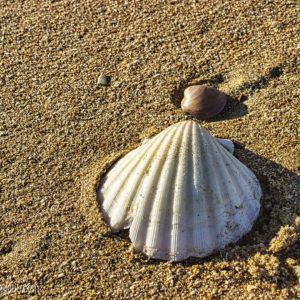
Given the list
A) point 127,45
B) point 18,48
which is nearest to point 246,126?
point 127,45

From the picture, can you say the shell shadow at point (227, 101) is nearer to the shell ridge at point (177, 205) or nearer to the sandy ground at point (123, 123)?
the sandy ground at point (123, 123)

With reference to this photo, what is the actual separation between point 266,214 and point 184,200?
0.43 m

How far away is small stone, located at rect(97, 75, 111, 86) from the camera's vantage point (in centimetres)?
319

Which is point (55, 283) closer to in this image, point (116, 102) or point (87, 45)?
point (116, 102)

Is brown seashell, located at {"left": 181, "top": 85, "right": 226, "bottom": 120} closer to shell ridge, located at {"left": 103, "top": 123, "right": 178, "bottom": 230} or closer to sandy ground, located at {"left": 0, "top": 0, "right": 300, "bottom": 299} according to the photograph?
sandy ground, located at {"left": 0, "top": 0, "right": 300, "bottom": 299}

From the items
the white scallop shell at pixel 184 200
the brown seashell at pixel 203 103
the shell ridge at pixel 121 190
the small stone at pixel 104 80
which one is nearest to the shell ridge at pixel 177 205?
the white scallop shell at pixel 184 200

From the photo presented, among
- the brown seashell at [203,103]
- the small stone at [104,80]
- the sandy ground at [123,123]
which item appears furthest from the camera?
the small stone at [104,80]

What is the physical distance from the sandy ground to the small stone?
3cm

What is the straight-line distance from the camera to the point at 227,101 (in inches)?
121

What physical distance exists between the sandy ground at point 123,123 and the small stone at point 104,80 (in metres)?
0.03

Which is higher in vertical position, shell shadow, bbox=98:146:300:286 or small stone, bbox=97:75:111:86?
small stone, bbox=97:75:111:86

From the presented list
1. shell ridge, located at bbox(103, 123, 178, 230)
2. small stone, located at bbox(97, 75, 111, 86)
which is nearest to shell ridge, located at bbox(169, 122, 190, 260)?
shell ridge, located at bbox(103, 123, 178, 230)

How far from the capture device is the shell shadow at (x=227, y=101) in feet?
9.87

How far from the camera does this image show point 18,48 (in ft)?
11.3
